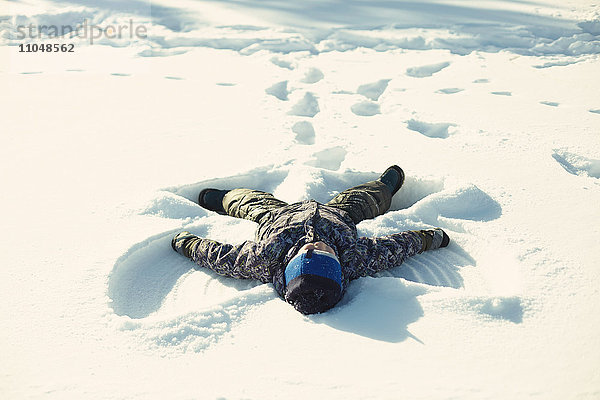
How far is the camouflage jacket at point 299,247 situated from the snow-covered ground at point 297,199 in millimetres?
68

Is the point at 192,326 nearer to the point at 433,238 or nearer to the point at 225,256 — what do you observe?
the point at 225,256

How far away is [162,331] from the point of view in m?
1.64

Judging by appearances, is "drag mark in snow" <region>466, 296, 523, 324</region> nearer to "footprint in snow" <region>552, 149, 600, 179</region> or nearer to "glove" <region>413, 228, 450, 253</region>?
"glove" <region>413, 228, 450, 253</region>

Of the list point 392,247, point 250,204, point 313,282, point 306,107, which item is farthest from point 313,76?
point 313,282

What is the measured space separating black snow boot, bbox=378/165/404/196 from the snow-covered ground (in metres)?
0.12

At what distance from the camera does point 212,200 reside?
2607 mm

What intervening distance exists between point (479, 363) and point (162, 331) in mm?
956

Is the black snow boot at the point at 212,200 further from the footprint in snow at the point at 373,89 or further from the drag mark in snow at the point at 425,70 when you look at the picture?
the drag mark in snow at the point at 425,70

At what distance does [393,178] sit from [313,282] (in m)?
1.14

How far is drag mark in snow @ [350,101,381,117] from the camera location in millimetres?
3752

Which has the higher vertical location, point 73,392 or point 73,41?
point 73,41

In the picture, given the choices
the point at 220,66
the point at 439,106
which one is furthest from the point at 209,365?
the point at 220,66

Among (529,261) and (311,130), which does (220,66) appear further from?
(529,261)

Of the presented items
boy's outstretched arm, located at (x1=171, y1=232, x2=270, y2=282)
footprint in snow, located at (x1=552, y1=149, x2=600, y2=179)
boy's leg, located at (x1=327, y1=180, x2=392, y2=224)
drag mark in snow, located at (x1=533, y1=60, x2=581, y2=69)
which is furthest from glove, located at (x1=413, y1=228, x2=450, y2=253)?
drag mark in snow, located at (x1=533, y1=60, x2=581, y2=69)
